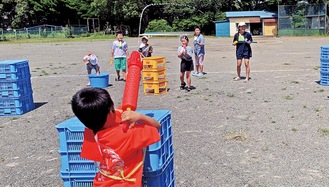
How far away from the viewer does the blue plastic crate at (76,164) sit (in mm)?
3195

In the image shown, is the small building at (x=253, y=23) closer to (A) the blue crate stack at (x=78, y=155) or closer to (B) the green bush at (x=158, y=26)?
(B) the green bush at (x=158, y=26)

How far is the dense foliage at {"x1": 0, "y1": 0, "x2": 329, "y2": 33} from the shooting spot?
59531 millimetres

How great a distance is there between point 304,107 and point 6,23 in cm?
7003

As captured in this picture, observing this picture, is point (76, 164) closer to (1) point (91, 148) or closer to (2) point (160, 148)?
(1) point (91, 148)

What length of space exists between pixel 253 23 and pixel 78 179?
56.2 metres

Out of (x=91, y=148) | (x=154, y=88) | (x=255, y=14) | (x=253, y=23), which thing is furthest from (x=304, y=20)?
(x=91, y=148)

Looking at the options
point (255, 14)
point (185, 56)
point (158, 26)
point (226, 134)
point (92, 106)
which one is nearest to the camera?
point (92, 106)

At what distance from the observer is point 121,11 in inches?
2418

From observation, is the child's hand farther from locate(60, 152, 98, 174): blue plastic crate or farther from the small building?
the small building

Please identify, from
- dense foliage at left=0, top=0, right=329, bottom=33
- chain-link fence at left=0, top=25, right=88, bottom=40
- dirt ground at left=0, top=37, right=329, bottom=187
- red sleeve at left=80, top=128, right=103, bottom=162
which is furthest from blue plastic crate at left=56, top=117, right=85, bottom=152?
chain-link fence at left=0, top=25, right=88, bottom=40

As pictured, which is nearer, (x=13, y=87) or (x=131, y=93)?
(x=131, y=93)

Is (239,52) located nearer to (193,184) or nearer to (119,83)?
(119,83)

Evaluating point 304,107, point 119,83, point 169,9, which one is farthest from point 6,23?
point 304,107

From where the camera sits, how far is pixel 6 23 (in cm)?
7000
